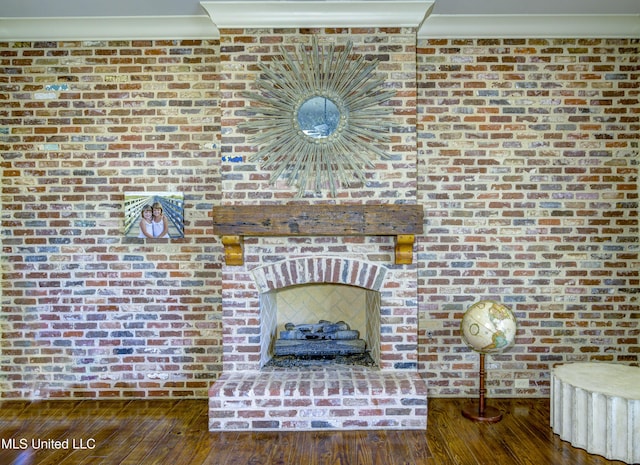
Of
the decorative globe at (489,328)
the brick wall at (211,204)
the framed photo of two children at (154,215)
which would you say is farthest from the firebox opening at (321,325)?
the framed photo of two children at (154,215)

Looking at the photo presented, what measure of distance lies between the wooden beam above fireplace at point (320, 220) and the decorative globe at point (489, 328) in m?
0.68

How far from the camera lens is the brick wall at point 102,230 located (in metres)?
3.75

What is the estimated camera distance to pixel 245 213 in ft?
10.9

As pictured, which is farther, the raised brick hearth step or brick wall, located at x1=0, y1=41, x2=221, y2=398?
brick wall, located at x1=0, y1=41, x2=221, y2=398

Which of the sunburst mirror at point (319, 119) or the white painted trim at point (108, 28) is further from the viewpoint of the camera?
the white painted trim at point (108, 28)

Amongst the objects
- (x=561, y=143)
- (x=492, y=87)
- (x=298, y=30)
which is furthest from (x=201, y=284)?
(x=561, y=143)

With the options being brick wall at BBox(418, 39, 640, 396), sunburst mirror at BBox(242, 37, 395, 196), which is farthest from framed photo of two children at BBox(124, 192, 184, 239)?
brick wall at BBox(418, 39, 640, 396)

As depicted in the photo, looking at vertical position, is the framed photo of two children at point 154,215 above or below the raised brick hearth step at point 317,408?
above

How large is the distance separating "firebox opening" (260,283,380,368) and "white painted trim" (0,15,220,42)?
6.75 ft

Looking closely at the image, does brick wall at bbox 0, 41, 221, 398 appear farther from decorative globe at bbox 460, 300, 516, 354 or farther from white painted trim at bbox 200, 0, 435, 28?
decorative globe at bbox 460, 300, 516, 354

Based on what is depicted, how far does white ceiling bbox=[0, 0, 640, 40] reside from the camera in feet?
10.9

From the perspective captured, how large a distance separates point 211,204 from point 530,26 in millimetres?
2708

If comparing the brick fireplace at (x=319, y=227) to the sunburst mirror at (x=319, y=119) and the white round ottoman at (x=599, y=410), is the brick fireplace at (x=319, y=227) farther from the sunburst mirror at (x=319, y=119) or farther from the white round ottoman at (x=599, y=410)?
the white round ottoman at (x=599, y=410)

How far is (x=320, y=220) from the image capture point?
331 centimetres
